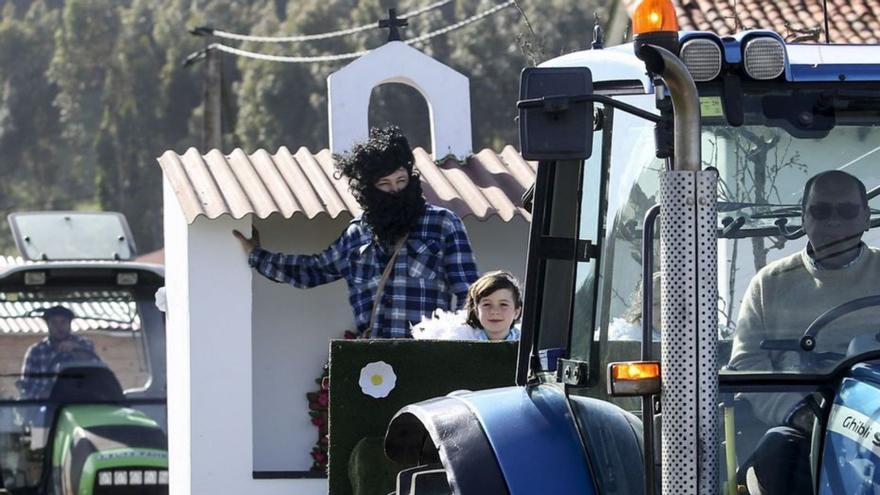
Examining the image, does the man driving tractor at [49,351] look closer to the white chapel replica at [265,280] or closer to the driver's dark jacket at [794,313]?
the white chapel replica at [265,280]

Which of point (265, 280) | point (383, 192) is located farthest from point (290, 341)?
point (383, 192)

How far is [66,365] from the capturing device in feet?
34.2

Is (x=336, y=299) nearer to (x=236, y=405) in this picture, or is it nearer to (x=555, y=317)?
(x=236, y=405)

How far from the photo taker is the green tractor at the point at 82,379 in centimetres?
991

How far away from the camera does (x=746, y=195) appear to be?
3881mm

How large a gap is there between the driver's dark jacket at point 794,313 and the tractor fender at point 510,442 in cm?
49

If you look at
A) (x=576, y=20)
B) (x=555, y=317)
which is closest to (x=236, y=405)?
(x=555, y=317)

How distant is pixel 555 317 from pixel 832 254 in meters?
0.78

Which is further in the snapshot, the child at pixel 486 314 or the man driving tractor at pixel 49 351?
the man driving tractor at pixel 49 351

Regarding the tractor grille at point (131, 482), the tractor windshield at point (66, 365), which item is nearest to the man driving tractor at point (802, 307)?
the tractor grille at point (131, 482)

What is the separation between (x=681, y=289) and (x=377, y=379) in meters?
Answer: 2.06

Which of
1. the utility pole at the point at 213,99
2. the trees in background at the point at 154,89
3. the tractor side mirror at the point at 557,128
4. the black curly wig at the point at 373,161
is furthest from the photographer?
the trees in background at the point at 154,89

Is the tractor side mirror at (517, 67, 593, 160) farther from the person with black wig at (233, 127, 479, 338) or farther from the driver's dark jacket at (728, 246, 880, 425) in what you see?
the person with black wig at (233, 127, 479, 338)

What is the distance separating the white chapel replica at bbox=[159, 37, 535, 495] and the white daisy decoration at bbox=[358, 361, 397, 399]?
3.17m
